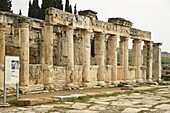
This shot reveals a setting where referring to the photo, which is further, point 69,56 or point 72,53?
point 72,53

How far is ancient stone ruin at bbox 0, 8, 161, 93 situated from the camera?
593 inches

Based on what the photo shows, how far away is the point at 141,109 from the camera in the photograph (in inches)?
361

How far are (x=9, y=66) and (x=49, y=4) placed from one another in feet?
79.3

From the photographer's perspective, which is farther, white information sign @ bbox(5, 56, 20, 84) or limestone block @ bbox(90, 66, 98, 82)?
limestone block @ bbox(90, 66, 98, 82)

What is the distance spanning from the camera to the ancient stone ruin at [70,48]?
1506 cm

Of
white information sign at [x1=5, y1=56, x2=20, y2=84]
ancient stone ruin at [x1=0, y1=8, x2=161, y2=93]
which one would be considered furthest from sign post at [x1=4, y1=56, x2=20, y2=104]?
ancient stone ruin at [x1=0, y1=8, x2=161, y2=93]

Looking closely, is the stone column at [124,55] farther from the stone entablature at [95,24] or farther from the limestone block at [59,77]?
the limestone block at [59,77]

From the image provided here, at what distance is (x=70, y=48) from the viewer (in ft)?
58.0

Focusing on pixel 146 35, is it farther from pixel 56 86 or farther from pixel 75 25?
pixel 56 86

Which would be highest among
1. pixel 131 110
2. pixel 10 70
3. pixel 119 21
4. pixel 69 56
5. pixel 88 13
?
pixel 88 13

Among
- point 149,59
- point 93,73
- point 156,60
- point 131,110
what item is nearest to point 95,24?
point 93,73

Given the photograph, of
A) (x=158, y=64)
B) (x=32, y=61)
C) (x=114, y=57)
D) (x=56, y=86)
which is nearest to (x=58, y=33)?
(x=32, y=61)

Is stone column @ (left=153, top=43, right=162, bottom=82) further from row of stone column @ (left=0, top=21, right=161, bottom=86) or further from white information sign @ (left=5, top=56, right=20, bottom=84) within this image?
white information sign @ (left=5, top=56, right=20, bottom=84)

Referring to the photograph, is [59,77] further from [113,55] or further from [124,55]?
[124,55]
